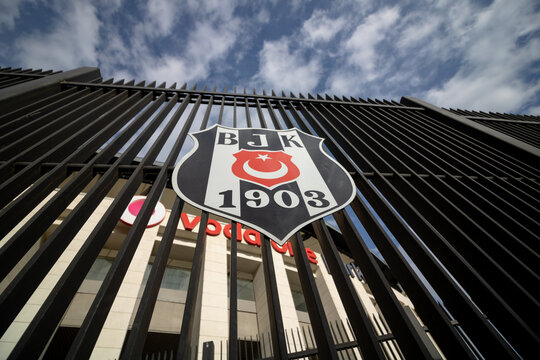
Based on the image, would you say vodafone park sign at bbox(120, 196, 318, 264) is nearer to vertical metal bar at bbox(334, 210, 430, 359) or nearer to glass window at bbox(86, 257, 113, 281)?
glass window at bbox(86, 257, 113, 281)

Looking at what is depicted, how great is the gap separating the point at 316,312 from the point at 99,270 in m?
10.8

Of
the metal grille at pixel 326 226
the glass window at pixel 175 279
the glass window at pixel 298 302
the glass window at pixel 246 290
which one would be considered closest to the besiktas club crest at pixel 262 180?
the metal grille at pixel 326 226

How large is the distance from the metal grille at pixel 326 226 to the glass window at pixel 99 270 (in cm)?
761

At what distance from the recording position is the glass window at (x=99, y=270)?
29.7ft

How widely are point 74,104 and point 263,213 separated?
2.86 m

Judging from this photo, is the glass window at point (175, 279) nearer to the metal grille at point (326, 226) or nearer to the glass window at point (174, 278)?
→ the glass window at point (174, 278)

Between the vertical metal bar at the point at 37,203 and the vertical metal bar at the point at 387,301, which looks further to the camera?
the vertical metal bar at the point at 37,203

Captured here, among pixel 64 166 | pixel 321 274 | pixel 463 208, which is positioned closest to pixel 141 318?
pixel 64 166

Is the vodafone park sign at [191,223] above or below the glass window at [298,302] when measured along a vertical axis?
above

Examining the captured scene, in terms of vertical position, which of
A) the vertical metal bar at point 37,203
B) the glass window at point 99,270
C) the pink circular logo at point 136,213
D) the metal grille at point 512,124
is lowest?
the vertical metal bar at point 37,203

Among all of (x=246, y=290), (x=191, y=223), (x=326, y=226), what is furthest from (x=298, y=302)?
(x=326, y=226)

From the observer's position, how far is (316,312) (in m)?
1.32

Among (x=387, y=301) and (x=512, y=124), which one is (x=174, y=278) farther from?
(x=512, y=124)

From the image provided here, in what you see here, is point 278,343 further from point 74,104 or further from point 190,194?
point 74,104
